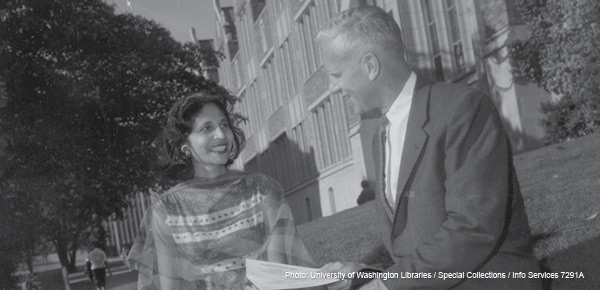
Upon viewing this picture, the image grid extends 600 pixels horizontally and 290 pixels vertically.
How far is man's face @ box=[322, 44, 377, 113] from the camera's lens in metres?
2.07

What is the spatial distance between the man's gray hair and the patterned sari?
1.28m

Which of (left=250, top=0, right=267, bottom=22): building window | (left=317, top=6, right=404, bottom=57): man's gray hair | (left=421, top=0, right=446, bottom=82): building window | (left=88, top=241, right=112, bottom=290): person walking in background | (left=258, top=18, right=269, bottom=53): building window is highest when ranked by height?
(left=250, top=0, right=267, bottom=22): building window

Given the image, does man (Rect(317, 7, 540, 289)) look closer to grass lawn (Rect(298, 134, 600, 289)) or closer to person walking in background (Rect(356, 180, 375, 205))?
grass lawn (Rect(298, 134, 600, 289))

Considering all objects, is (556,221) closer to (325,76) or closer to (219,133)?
(219,133)

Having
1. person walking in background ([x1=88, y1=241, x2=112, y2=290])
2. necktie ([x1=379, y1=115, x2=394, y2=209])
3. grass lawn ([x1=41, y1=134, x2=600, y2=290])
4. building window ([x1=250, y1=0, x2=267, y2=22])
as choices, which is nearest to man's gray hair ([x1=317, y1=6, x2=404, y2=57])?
necktie ([x1=379, y1=115, x2=394, y2=209])

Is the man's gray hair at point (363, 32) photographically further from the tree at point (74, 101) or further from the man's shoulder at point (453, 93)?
the tree at point (74, 101)

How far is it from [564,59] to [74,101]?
9.90 m

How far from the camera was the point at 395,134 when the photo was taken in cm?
213

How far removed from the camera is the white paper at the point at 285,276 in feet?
6.81


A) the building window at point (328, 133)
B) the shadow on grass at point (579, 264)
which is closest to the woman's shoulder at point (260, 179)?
the shadow on grass at point (579, 264)

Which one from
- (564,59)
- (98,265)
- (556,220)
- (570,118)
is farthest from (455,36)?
(98,265)

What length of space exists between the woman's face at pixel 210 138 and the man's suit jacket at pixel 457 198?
133 cm

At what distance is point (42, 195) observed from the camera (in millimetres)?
13844

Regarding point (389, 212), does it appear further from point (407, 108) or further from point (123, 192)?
point (123, 192)
